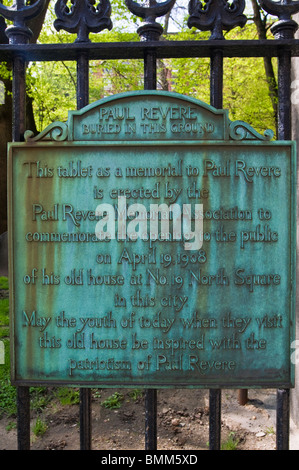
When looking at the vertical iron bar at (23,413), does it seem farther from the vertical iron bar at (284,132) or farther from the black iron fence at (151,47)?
the vertical iron bar at (284,132)

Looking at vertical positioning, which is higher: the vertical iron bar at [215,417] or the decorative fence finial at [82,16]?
the decorative fence finial at [82,16]

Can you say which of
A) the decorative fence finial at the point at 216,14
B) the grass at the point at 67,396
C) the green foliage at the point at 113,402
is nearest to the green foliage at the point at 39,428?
the grass at the point at 67,396

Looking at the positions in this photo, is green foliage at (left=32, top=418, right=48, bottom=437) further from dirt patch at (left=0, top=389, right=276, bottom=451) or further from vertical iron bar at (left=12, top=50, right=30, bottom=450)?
vertical iron bar at (left=12, top=50, right=30, bottom=450)

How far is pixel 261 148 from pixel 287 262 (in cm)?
62

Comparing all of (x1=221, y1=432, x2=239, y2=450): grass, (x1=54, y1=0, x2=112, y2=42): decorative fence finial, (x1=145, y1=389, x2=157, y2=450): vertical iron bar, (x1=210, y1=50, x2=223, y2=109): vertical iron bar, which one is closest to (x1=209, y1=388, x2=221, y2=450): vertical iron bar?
(x1=145, y1=389, x2=157, y2=450): vertical iron bar

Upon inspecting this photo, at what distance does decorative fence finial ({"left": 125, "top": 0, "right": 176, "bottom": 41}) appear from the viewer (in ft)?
7.19

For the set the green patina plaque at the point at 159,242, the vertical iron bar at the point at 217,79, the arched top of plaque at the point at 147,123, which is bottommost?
the green patina plaque at the point at 159,242

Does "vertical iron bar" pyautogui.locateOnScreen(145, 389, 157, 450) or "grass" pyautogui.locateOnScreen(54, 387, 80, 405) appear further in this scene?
"grass" pyautogui.locateOnScreen(54, 387, 80, 405)

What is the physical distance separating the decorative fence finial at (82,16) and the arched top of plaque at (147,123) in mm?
418

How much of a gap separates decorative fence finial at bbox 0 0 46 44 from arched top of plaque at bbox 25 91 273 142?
54 cm

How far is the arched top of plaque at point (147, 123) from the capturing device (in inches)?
86.5

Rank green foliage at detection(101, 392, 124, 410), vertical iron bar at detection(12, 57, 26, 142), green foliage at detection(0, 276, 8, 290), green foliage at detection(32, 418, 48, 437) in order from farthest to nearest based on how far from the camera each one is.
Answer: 1. green foliage at detection(0, 276, 8, 290)
2. green foliage at detection(101, 392, 124, 410)
3. green foliage at detection(32, 418, 48, 437)
4. vertical iron bar at detection(12, 57, 26, 142)

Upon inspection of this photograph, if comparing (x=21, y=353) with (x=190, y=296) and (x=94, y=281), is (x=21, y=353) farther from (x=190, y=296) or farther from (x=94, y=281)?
(x=190, y=296)

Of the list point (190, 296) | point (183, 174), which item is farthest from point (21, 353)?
point (183, 174)
